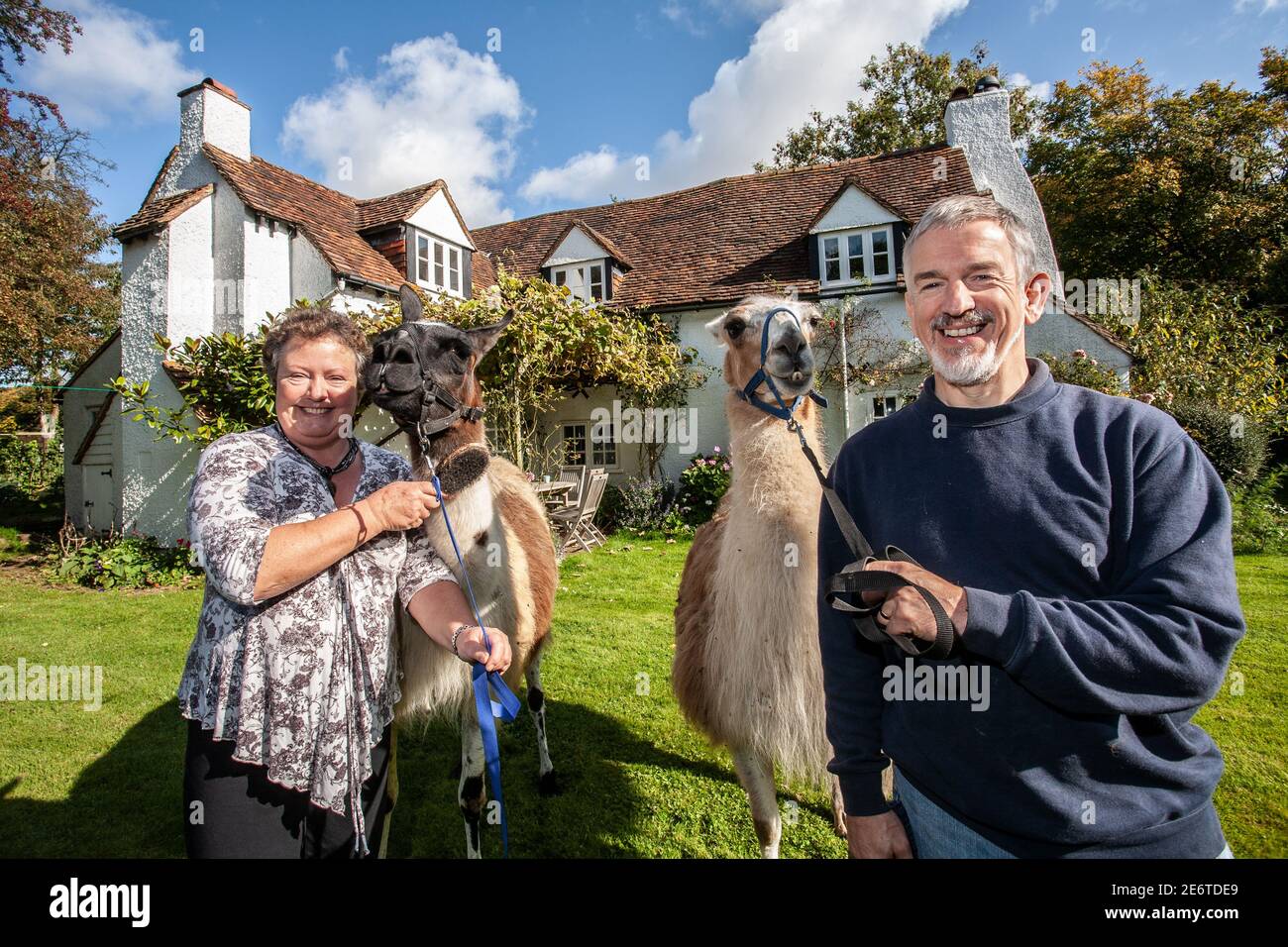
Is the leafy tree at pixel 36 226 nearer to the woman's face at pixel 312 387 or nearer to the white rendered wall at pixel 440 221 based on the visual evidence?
the white rendered wall at pixel 440 221

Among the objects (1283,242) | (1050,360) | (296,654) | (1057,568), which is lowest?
(296,654)

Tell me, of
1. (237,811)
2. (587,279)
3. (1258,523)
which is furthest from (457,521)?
(587,279)

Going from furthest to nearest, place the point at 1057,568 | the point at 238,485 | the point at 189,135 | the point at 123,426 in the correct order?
the point at 189,135, the point at 123,426, the point at 238,485, the point at 1057,568

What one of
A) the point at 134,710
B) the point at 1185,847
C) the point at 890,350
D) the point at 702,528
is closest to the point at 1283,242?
the point at 890,350

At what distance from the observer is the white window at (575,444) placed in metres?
16.2

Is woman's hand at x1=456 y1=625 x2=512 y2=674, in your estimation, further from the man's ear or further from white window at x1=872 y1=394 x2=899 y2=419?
white window at x1=872 y1=394 x2=899 y2=419

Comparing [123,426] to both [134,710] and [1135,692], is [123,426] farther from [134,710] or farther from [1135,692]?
[1135,692]

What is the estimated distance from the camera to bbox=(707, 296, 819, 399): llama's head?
105 inches

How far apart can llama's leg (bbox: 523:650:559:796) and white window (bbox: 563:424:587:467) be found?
39.6ft

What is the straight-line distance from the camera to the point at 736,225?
17.1m

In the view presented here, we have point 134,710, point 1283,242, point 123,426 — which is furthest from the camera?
point 1283,242

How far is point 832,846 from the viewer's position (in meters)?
3.23
